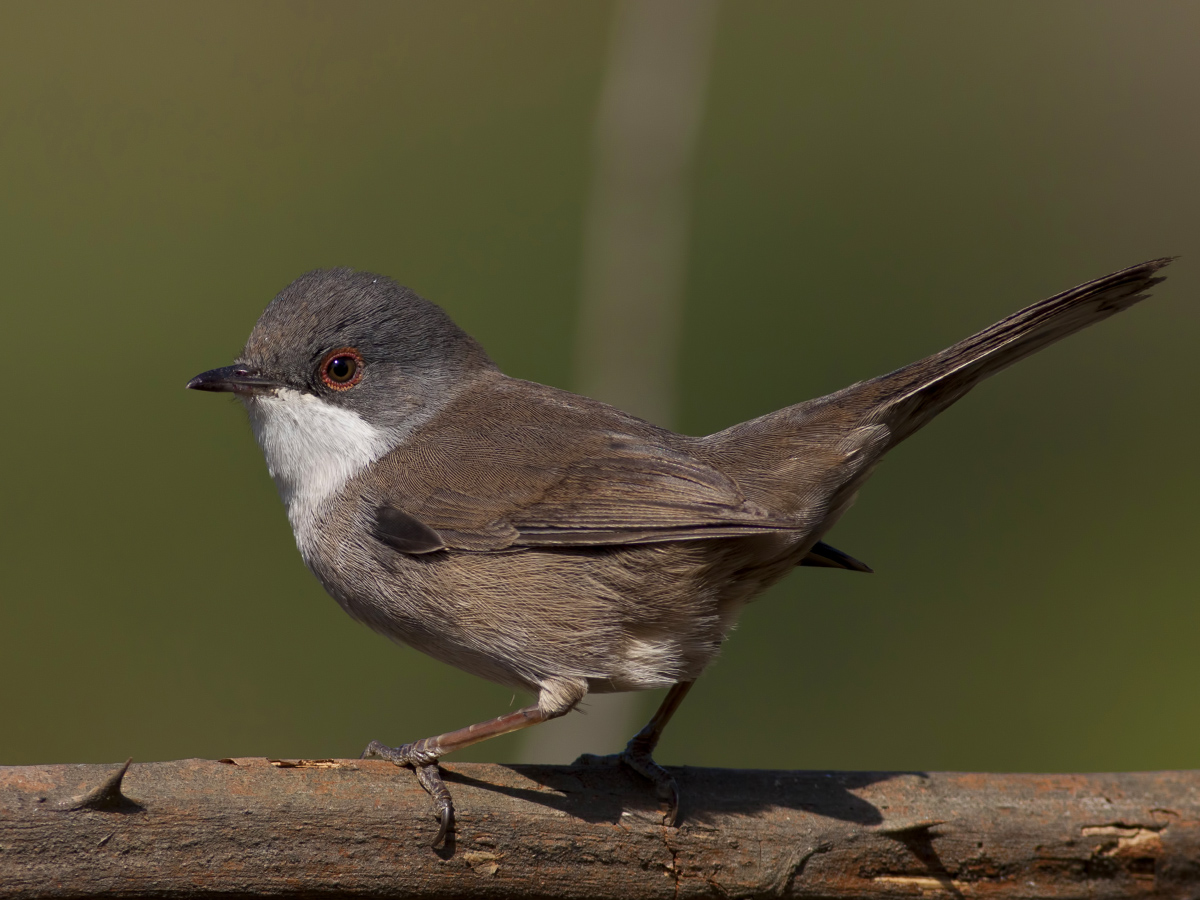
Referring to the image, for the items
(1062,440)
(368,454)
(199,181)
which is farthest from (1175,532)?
(199,181)

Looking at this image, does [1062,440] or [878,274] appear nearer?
[1062,440]

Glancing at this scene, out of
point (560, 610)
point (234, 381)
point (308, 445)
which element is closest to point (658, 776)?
point (560, 610)

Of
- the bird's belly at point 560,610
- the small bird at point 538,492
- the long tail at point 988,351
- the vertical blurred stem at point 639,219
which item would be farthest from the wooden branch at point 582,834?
the long tail at point 988,351

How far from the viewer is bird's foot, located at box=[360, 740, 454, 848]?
Answer: 9.24 ft

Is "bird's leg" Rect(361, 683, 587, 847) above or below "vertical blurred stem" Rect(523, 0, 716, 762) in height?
below

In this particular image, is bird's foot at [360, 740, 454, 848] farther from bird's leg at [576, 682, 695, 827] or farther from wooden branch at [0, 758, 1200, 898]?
bird's leg at [576, 682, 695, 827]

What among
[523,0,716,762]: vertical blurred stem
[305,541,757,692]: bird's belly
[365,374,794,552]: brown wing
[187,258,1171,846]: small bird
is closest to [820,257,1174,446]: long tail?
[187,258,1171,846]: small bird

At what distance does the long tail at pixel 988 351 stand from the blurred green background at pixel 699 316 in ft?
7.87

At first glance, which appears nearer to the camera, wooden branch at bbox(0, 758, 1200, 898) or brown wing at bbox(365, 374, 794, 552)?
wooden branch at bbox(0, 758, 1200, 898)

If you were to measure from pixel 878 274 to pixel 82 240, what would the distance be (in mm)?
6610

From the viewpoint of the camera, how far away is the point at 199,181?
843 cm

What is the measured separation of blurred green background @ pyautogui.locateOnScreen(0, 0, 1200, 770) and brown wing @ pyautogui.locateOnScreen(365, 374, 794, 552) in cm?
175

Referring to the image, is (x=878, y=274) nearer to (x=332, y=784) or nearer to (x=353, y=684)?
(x=353, y=684)

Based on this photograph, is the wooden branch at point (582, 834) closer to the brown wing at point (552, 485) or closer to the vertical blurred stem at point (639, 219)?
the vertical blurred stem at point (639, 219)
